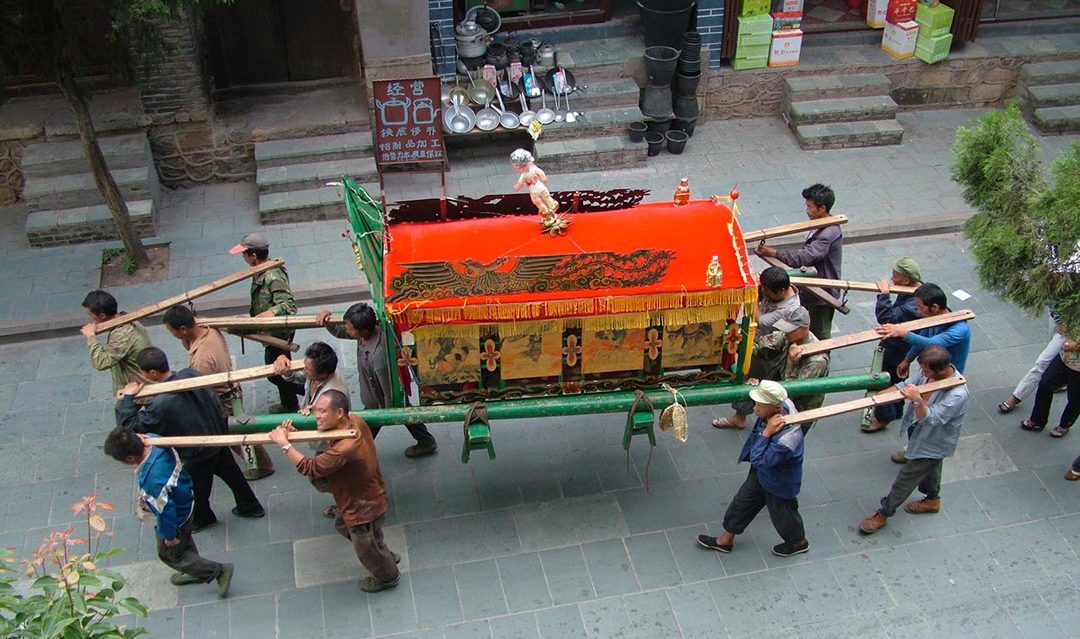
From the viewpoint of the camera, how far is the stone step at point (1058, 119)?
11227mm

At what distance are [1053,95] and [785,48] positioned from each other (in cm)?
329

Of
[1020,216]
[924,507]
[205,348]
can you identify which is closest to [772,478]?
[924,507]

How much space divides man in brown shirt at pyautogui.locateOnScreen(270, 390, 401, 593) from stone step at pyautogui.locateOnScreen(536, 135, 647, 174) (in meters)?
5.58

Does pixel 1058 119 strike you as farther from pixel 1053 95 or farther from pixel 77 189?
pixel 77 189

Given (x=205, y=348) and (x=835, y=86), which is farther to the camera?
(x=835, y=86)

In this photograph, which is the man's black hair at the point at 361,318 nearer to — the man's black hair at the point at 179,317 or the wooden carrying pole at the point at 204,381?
the wooden carrying pole at the point at 204,381

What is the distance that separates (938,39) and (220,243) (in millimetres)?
8568

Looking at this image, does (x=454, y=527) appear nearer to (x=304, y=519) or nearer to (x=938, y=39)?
(x=304, y=519)

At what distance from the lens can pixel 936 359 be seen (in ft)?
18.5

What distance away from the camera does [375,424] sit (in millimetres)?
5820

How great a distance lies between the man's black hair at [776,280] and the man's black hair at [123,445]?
3.92 m

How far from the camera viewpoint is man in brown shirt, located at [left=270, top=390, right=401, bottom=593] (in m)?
5.15

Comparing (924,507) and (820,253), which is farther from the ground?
(820,253)

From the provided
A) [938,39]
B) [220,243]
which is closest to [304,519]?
[220,243]
